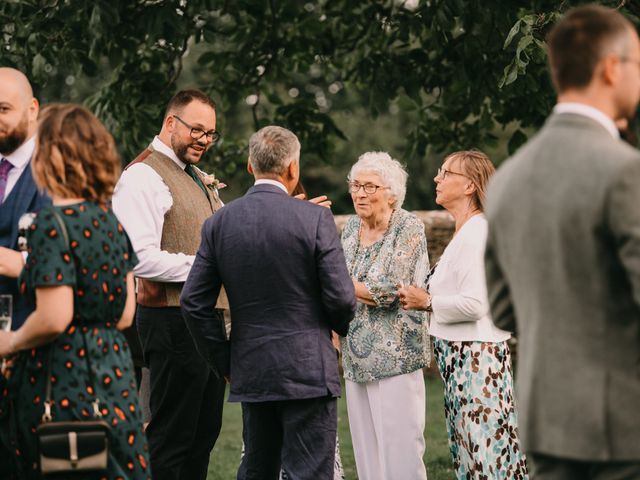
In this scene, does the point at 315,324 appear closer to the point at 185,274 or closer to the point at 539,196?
the point at 185,274

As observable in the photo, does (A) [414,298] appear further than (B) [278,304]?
Yes

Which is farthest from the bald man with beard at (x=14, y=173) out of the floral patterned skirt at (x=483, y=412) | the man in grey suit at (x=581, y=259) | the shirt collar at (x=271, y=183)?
the floral patterned skirt at (x=483, y=412)

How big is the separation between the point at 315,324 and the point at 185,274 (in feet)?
3.24

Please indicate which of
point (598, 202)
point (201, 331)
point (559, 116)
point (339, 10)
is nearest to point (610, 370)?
point (598, 202)

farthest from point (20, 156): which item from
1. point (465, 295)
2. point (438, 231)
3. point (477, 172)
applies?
point (438, 231)

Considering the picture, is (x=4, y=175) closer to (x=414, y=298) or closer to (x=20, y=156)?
(x=20, y=156)

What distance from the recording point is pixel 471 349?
5938 millimetres

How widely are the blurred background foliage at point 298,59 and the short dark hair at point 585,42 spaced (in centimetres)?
479

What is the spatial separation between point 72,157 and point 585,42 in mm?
1791

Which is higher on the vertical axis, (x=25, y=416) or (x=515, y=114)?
(x=515, y=114)

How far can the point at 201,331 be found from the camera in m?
5.25

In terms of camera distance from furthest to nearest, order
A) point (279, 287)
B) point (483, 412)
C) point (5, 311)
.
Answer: point (483, 412)
point (279, 287)
point (5, 311)

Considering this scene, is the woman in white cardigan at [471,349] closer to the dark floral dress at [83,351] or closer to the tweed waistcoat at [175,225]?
the tweed waistcoat at [175,225]

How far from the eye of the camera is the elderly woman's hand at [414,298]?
6.03 metres
